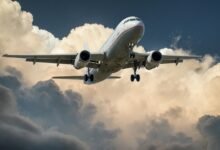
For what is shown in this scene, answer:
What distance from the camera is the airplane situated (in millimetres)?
54281

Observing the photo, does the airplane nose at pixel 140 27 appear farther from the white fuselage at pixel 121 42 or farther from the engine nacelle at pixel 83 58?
the engine nacelle at pixel 83 58

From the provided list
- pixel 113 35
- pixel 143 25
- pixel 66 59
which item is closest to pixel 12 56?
pixel 66 59

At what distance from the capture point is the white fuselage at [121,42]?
176ft

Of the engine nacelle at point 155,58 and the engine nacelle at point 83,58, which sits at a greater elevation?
the engine nacelle at point 155,58

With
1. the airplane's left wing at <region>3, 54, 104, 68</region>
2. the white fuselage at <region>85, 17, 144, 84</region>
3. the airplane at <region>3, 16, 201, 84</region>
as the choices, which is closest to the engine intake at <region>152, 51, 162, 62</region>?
the airplane at <region>3, 16, 201, 84</region>

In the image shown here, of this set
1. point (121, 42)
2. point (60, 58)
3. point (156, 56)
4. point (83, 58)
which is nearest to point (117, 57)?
point (121, 42)

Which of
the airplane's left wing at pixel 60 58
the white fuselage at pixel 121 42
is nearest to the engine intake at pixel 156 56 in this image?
the white fuselage at pixel 121 42

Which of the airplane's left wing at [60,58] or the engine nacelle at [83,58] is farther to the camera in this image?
the airplane's left wing at [60,58]

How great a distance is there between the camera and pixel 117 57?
5653cm

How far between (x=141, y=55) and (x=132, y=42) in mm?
6431

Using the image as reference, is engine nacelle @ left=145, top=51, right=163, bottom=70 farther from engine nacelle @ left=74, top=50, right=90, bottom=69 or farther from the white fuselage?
engine nacelle @ left=74, top=50, right=90, bottom=69

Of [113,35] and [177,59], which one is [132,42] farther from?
[177,59]

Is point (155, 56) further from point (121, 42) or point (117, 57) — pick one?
point (121, 42)

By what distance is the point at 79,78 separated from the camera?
72125 mm
